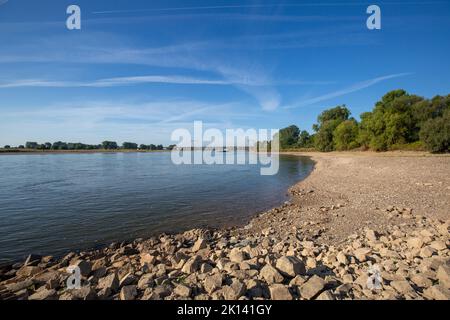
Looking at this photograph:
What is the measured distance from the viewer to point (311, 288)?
397 centimetres

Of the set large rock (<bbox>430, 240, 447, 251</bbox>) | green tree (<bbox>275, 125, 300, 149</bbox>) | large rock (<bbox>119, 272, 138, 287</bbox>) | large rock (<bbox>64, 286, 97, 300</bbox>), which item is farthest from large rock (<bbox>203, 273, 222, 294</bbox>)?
green tree (<bbox>275, 125, 300, 149</bbox>)

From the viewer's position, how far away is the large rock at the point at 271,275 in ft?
14.4

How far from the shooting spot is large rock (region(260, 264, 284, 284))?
4395 mm

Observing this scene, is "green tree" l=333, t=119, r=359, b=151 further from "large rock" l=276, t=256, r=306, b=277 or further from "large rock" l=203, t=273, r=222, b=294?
"large rock" l=203, t=273, r=222, b=294

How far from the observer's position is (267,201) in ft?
50.3

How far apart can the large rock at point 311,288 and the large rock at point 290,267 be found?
48 cm

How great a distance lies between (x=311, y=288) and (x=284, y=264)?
0.84 meters

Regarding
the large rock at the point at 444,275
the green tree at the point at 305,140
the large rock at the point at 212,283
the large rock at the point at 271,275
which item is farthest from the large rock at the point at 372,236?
the green tree at the point at 305,140

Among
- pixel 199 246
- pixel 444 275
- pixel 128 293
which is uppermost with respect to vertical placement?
pixel 444 275

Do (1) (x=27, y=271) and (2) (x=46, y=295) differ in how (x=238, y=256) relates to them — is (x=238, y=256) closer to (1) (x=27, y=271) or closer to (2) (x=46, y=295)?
(2) (x=46, y=295)

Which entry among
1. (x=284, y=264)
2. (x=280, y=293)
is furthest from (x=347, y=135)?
(x=280, y=293)

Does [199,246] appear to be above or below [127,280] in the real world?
below

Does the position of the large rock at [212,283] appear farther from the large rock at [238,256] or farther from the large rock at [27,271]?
the large rock at [27,271]

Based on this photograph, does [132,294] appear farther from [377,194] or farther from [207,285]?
[377,194]
